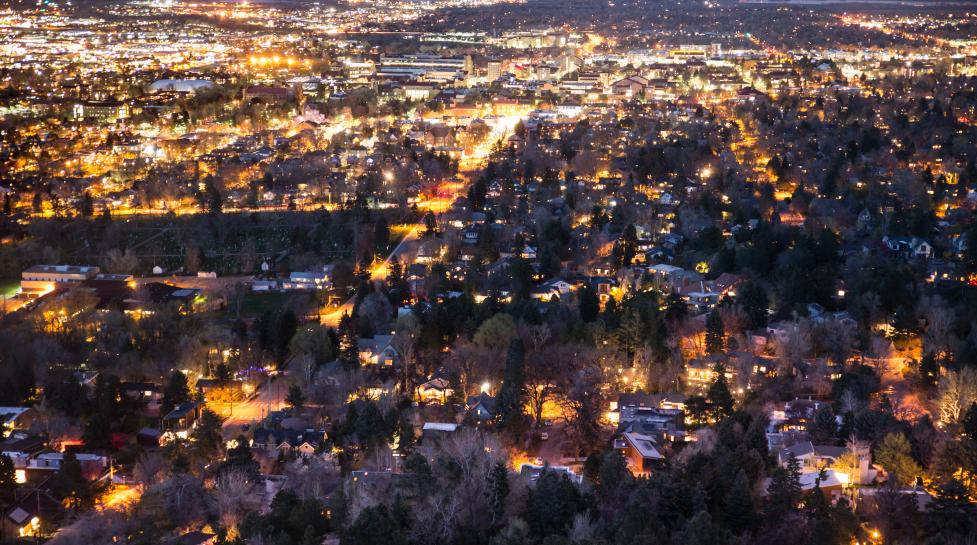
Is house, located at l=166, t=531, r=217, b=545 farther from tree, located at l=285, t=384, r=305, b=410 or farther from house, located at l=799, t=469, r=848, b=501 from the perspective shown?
house, located at l=799, t=469, r=848, b=501

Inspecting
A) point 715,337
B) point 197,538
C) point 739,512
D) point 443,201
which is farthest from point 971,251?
point 197,538

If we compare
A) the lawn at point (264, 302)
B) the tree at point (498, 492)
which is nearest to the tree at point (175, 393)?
the lawn at point (264, 302)

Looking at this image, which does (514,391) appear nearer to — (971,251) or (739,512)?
(739,512)

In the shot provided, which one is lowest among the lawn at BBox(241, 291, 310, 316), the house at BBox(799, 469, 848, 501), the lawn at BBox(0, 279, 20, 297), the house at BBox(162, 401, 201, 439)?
the house at BBox(799, 469, 848, 501)

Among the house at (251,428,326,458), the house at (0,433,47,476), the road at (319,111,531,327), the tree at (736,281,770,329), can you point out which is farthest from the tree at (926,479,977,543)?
the house at (0,433,47,476)

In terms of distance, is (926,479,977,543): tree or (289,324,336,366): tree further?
(289,324,336,366): tree
